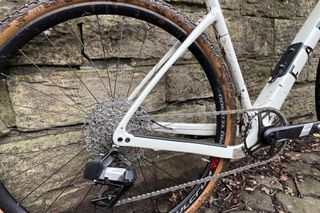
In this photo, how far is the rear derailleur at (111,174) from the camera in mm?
1104

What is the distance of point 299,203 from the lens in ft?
5.18

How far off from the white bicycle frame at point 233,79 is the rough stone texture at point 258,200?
0.37 meters

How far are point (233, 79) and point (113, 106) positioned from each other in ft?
1.74

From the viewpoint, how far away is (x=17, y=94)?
1305mm

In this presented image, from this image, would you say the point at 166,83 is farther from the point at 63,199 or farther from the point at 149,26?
the point at 63,199

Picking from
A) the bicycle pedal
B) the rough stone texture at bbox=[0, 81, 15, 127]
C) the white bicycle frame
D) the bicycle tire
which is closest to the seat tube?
the white bicycle frame

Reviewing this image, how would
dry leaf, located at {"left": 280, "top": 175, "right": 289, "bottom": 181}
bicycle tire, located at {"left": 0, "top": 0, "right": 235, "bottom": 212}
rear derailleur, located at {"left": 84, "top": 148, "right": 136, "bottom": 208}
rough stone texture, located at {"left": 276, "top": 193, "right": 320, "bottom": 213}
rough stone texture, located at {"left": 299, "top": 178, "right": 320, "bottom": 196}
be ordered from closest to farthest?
bicycle tire, located at {"left": 0, "top": 0, "right": 235, "bottom": 212} → rear derailleur, located at {"left": 84, "top": 148, "right": 136, "bottom": 208} → rough stone texture, located at {"left": 276, "top": 193, "right": 320, "bottom": 213} → rough stone texture, located at {"left": 299, "top": 178, "right": 320, "bottom": 196} → dry leaf, located at {"left": 280, "top": 175, "right": 289, "bottom": 181}

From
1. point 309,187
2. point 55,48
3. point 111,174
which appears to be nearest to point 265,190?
point 309,187

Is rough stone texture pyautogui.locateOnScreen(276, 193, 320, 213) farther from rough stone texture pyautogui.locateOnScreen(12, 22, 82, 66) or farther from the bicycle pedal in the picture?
rough stone texture pyautogui.locateOnScreen(12, 22, 82, 66)

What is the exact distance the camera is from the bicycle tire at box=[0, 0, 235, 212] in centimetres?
100

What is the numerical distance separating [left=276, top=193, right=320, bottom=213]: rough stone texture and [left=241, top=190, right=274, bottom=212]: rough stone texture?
0.23ft

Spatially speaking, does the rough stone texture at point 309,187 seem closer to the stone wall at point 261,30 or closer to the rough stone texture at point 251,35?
the stone wall at point 261,30

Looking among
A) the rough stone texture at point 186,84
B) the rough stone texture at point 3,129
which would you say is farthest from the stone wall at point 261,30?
the rough stone texture at point 3,129

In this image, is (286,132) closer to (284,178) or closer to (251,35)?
(284,178)
